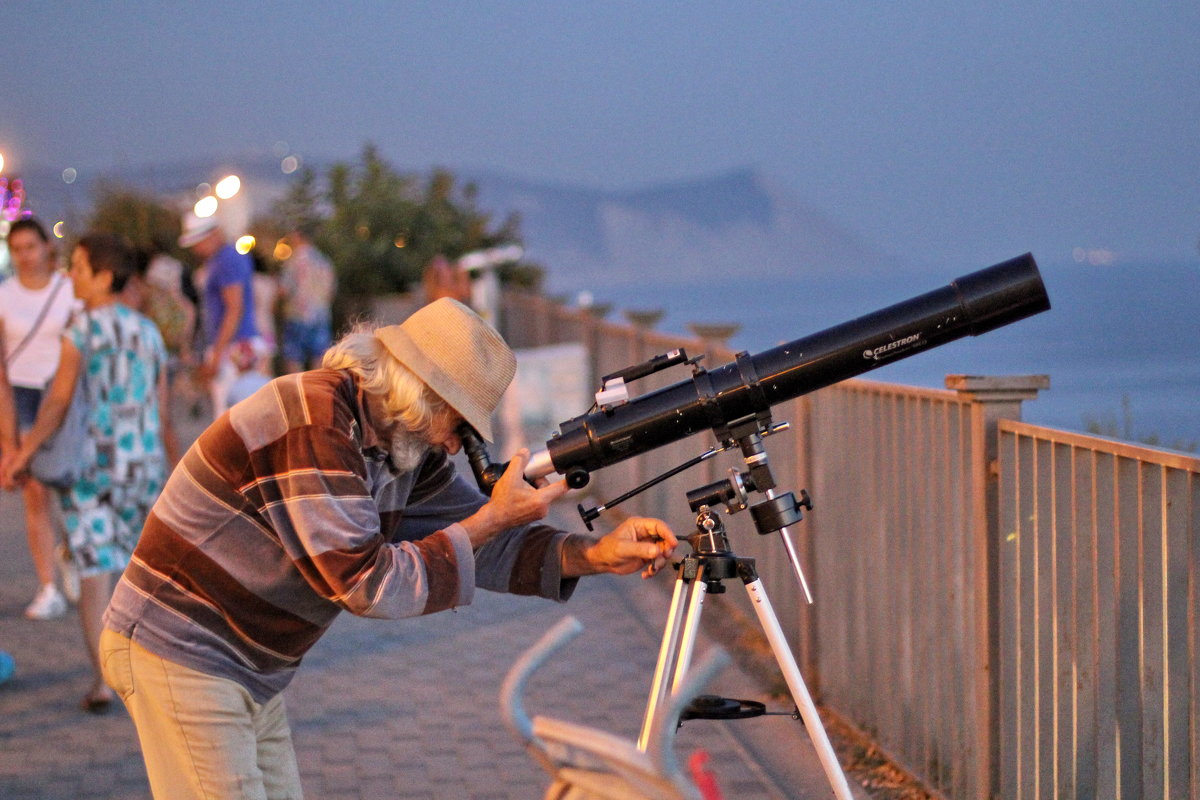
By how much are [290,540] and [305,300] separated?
1227 cm

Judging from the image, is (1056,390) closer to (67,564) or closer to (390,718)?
(390,718)

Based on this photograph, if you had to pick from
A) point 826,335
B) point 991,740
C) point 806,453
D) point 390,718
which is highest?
point 826,335

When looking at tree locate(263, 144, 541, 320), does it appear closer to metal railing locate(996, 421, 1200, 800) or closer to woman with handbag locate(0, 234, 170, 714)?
woman with handbag locate(0, 234, 170, 714)

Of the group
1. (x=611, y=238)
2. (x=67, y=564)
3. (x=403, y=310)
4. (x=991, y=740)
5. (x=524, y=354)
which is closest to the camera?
(x=991, y=740)

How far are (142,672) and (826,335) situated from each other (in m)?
1.69

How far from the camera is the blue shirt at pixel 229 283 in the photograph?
10312mm

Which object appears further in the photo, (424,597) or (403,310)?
(403,310)

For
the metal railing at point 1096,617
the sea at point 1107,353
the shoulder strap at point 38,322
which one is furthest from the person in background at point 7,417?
the metal railing at point 1096,617

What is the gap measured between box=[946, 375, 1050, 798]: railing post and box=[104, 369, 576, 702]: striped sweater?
1837 mm

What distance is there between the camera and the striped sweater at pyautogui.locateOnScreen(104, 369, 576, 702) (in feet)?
9.68

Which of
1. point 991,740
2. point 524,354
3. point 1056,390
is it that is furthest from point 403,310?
point 991,740

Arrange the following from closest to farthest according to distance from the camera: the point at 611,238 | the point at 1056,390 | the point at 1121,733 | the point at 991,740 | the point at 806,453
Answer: the point at 1121,733 → the point at 991,740 → the point at 806,453 → the point at 1056,390 → the point at 611,238

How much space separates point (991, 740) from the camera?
4.38m

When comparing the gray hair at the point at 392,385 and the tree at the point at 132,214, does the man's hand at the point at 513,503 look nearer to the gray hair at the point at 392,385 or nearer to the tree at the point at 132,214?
the gray hair at the point at 392,385
